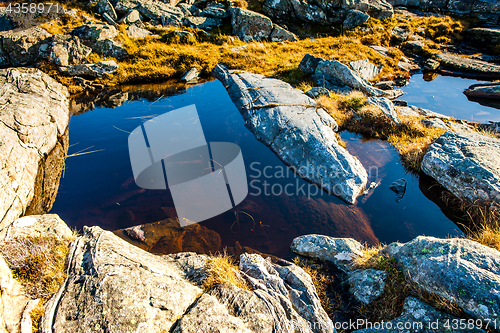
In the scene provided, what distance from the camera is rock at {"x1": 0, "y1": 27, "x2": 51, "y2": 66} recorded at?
554 inches

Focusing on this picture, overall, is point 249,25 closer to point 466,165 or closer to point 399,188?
point 399,188

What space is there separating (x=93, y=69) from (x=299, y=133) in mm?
14280

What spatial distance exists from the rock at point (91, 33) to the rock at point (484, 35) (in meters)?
34.4

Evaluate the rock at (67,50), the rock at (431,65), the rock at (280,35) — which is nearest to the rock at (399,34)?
the rock at (431,65)

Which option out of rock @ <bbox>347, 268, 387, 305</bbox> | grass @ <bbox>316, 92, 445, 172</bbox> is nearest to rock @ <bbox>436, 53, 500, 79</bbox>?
grass @ <bbox>316, 92, 445, 172</bbox>

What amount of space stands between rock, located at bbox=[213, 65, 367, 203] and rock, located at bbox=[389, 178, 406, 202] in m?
1.08

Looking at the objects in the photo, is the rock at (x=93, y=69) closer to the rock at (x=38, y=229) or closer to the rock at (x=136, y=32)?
the rock at (x=136, y=32)

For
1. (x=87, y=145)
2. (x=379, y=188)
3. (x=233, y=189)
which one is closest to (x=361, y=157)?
(x=379, y=188)

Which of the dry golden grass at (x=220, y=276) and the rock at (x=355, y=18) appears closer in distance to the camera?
the dry golden grass at (x=220, y=276)

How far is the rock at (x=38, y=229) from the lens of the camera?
183 inches

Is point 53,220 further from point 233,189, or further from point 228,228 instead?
point 233,189

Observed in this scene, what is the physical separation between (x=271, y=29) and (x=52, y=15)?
1852 centimetres

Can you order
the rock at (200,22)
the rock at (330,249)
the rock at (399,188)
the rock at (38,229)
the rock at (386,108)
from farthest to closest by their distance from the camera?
the rock at (200,22) < the rock at (386,108) < the rock at (399,188) < the rock at (330,249) < the rock at (38,229)

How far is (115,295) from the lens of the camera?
3.45m
